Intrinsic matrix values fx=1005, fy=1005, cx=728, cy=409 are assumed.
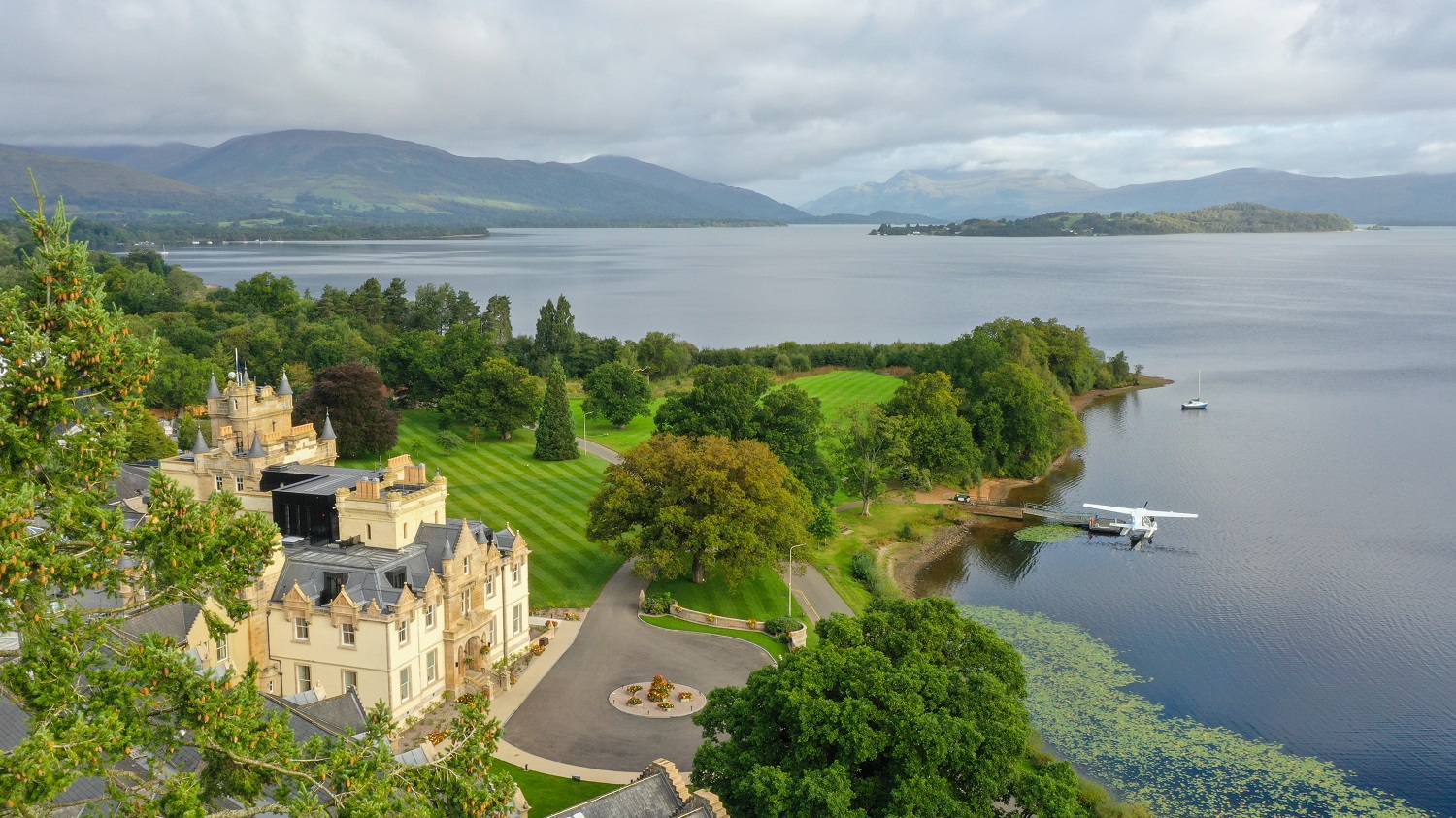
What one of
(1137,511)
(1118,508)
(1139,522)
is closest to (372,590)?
(1139,522)

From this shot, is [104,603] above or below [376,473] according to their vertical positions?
below

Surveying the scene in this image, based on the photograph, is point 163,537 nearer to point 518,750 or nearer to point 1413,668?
point 518,750

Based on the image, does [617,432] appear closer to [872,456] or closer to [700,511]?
[872,456]

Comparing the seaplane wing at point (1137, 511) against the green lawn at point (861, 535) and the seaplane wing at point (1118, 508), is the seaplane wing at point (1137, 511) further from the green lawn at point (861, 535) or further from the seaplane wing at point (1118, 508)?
the green lawn at point (861, 535)

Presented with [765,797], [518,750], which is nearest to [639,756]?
[518,750]

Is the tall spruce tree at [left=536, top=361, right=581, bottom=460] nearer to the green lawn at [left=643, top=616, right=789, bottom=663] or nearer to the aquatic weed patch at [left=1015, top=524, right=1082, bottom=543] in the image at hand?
the green lawn at [left=643, top=616, right=789, bottom=663]
